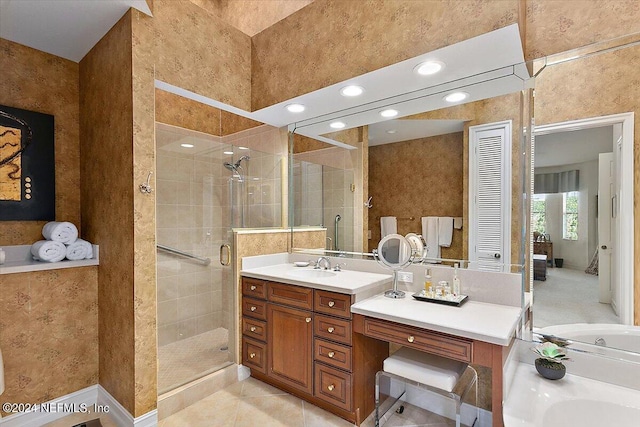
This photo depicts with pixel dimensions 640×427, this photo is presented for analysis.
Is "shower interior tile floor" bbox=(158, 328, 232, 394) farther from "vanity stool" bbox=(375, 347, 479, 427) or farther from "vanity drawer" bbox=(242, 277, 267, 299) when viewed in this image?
"vanity stool" bbox=(375, 347, 479, 427)

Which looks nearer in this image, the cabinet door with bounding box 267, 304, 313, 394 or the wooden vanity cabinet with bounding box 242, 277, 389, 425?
the wooden vanity cabinet with bounding box 242, 277, 389, 425

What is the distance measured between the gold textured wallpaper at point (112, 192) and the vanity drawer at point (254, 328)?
88cm

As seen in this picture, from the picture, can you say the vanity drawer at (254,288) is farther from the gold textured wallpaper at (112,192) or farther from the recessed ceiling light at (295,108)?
the recessed ceiling light at (295,108)

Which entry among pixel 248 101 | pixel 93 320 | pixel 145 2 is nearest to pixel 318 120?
pixel 248 101

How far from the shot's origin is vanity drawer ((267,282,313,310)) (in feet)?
7.19

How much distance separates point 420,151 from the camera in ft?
7.20

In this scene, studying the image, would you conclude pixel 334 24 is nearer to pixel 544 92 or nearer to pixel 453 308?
pixel 544 92

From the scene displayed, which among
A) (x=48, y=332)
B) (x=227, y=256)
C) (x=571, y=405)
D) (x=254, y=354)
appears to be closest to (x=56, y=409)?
(x=48, y=332)

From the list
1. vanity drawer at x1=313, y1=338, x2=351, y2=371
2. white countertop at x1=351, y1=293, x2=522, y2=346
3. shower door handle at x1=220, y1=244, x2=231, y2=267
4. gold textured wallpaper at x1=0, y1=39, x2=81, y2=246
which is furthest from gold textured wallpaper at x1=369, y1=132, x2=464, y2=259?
gold textured wallpaper at x1=0, y1=39, x2=81, y2=246

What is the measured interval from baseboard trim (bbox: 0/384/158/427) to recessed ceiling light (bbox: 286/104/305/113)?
2383 mm

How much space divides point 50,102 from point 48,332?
1645 mm

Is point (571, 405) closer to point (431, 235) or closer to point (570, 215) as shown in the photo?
point (570, 215)

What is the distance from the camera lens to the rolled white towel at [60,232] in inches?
82.0

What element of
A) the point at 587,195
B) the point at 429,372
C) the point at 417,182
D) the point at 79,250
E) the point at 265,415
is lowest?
the point at 265,415
